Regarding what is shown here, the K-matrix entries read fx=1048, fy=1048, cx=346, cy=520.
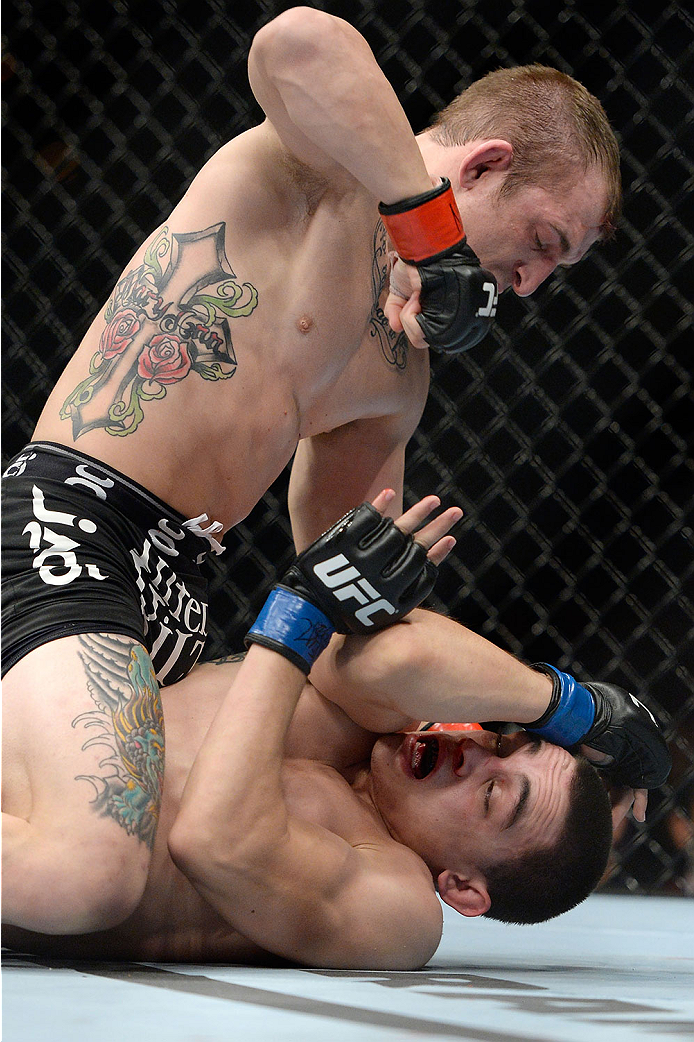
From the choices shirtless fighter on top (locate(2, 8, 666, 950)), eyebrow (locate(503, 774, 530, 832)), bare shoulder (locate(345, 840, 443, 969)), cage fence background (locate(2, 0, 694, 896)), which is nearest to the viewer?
shirtless fighter on top (locate(2, 8, 666, 950))

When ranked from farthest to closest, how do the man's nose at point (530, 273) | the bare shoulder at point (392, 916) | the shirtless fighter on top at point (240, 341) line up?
the man's nose at point (530, 273) → the bare shoulder at point (392, 916) → the shirtless fighter on top at point (240, 341)

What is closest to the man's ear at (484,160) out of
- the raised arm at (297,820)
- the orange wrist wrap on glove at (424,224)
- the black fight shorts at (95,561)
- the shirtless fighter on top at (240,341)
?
the shirtless fighter on top at (240,341)

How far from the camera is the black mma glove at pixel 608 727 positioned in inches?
49.7

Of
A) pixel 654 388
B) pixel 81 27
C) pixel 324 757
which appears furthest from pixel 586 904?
pixel 81 27

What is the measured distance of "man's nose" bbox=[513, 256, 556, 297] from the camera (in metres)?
1.37

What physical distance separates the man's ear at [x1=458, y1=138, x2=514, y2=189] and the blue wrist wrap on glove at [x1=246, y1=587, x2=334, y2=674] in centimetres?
57

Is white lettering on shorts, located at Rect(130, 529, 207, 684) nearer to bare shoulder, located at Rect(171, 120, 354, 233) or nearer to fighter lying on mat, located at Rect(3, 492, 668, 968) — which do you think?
fighter lying on mat, located at Rect(3, 492, 668, 968)

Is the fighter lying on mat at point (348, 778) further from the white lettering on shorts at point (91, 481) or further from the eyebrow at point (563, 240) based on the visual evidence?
the eyebrow at point (563, 240)

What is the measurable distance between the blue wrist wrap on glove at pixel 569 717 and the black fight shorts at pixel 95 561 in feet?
1.42

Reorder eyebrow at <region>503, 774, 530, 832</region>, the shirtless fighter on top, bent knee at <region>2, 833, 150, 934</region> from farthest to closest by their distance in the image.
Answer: eyebrow at <region>503, 774, 530, 832</region> < the shirtless fighter on top < bent knee at <region>2, 833, 150, 934</region>

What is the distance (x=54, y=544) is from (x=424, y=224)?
0.49m

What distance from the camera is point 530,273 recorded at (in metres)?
1.38

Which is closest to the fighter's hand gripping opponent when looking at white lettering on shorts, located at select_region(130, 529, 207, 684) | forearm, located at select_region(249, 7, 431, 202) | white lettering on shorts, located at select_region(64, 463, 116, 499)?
white lettering on shorts, located at select_region(130, 529, 207, 684)

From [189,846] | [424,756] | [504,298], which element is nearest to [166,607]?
[189,846]
